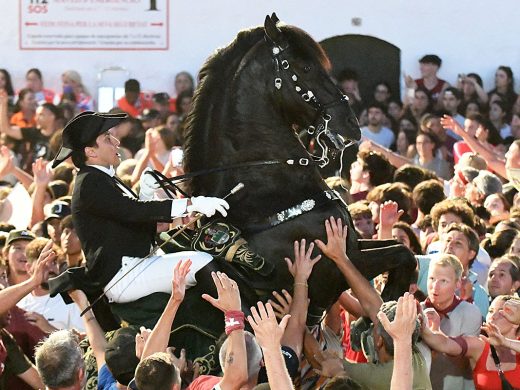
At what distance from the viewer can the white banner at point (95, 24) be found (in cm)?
2094

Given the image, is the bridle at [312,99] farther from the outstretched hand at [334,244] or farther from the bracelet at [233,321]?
the bracelet at [233,321]

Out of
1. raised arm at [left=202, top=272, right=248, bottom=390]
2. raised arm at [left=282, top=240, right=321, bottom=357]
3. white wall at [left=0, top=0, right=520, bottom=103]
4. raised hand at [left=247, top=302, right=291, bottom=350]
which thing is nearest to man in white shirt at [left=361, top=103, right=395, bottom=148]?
white wall at [left=0, top=0, right=520, bottom=103]

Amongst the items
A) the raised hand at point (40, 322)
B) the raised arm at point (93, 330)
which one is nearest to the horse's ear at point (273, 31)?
the raised arm at point (93, 330)

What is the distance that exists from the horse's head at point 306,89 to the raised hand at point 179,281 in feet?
4.33

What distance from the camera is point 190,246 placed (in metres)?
8.77

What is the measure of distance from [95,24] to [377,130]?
14.9 feet

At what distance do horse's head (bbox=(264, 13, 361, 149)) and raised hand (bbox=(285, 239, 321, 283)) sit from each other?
2.06 feet

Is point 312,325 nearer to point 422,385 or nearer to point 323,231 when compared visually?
point 323,231

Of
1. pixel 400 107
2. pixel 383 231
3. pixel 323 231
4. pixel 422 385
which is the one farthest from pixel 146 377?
pixel 400 107

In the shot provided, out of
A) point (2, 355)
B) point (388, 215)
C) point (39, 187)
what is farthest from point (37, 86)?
point (2, 355)

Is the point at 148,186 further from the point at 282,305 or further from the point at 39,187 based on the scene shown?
the point at 39,187

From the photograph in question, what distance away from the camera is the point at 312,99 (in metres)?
8.85

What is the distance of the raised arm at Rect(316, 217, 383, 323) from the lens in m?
8.66

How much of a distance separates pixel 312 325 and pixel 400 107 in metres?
10.8
